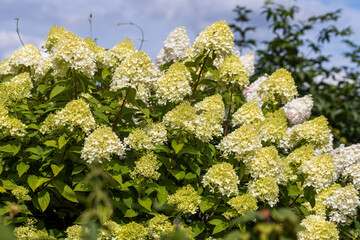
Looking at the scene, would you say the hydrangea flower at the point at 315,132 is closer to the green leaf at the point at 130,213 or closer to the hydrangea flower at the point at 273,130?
the hydrangea flower at the point at 273,130

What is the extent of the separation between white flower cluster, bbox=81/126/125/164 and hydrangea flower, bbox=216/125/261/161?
1.17 metres

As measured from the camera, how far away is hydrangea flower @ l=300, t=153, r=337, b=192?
4.12 meters

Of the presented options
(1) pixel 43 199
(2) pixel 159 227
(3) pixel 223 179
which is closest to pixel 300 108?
(3) pixel 223 179

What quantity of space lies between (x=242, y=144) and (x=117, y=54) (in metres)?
1.82

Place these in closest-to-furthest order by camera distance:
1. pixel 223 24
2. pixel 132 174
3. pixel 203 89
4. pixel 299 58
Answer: pixel 132 174 < pixel 223 24 < pixel 203 89 < pixel 299 58

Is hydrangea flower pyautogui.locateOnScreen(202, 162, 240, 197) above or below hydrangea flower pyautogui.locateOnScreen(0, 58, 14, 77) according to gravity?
below

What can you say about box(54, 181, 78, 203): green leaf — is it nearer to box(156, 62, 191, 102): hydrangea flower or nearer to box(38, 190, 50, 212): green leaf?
box(38, 190, 50, 212): green leaf

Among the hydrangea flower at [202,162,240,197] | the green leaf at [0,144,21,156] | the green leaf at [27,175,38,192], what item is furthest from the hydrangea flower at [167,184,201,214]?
the green leaf at [0,144,21,156]

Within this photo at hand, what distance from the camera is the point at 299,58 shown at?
1017 cm

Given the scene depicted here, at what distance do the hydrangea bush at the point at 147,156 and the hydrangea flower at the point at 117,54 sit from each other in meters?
0.01

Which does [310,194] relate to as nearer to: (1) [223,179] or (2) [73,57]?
(1) [223,179]

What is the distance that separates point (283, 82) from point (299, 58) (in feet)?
18.2

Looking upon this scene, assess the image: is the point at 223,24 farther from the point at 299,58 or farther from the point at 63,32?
the point at 299,58

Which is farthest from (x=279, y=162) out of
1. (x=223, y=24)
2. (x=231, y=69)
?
(x=223, y=24)
